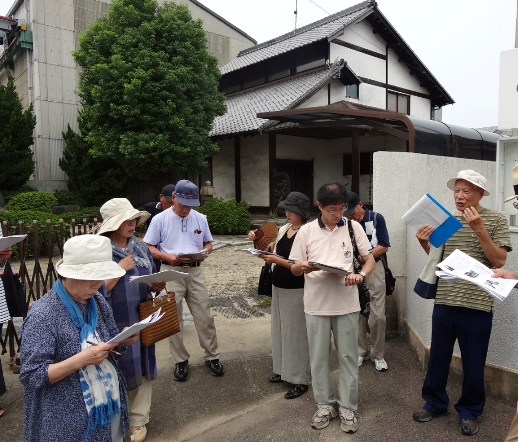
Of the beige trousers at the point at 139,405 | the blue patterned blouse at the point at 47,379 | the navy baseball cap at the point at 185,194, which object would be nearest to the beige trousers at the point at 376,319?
the navy baseball cap at the point at 185,194

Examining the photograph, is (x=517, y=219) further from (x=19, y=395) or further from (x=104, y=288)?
(x=19, y=395)

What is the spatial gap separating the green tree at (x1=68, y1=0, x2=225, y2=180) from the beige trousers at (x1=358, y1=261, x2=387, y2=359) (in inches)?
378

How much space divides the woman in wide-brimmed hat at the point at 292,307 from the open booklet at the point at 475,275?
1.37 meters

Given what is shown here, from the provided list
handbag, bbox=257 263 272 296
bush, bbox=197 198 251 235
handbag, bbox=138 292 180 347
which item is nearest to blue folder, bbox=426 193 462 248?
handbag, bbox=257 263 272 296

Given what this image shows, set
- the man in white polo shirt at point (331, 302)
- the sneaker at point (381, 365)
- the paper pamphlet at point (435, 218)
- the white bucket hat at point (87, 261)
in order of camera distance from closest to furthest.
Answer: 1. the white bucket hat at point (87, 261)
2. the paper pamphlet at point (435, 218)
3. the man in white polo shirt at point (331, 302)
4. the sneaker at point (381, 365)

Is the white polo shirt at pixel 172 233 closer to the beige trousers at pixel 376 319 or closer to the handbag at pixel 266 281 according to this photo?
the handbag at pixel 266 281

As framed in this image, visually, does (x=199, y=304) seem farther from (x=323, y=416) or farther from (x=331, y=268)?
(x=331, y=268)

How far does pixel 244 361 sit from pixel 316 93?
12949 millimetres

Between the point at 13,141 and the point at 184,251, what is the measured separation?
1305 cm

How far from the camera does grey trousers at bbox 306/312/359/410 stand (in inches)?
127

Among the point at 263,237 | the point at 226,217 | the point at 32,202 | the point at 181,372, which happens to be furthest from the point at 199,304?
the point at 32,202

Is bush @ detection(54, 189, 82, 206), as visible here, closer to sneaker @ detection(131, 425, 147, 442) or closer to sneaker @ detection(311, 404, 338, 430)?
sneaker @ detection(131, 425, 147, 442)

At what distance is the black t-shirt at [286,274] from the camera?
3748 millimetres

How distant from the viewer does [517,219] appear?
348 centimetres
